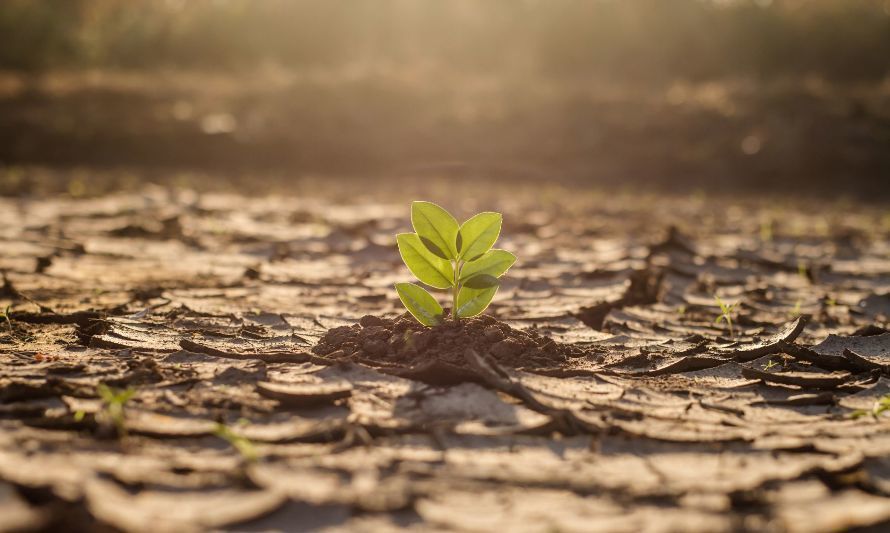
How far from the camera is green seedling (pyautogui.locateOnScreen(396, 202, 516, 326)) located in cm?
168

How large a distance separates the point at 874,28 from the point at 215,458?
1427 cm

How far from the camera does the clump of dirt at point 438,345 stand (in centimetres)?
165

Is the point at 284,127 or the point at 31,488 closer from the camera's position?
the point at 31,488

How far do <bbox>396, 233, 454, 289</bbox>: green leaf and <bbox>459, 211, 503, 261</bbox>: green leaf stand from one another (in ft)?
0.19

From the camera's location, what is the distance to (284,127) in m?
9.02

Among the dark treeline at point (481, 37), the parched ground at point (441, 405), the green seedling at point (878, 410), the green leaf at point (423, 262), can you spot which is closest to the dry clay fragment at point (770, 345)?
the parched ground at point (441, 405)

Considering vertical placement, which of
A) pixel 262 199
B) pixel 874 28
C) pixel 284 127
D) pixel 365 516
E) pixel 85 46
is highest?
pixel 874 28

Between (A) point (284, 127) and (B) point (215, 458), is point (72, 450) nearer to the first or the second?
(B) point (215, 458)

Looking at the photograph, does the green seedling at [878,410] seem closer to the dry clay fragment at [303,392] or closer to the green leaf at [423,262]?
the green leaf at [423,262]

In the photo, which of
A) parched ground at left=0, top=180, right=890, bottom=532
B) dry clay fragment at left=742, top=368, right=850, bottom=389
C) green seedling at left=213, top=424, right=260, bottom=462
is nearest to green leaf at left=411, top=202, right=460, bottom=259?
parched ground at left=0, top=180, right=890, bottom=532

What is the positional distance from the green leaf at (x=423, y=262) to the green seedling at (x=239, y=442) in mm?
560

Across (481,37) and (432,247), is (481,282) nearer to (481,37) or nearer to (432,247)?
(432,247)

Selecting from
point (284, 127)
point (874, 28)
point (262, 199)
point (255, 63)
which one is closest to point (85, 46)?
point (255, 63)

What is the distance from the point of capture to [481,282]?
169cm
